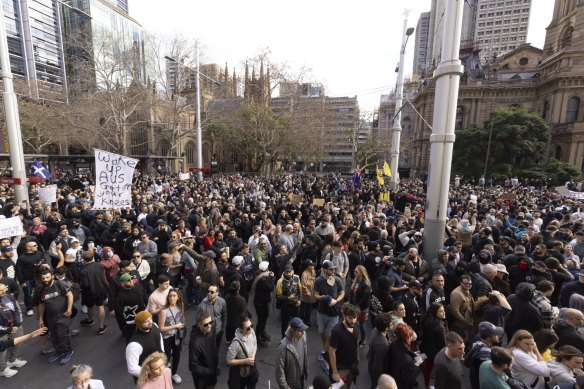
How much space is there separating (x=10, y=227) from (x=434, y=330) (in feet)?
27.4

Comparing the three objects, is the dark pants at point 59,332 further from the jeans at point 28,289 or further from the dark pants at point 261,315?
the dark pants at point 261,315

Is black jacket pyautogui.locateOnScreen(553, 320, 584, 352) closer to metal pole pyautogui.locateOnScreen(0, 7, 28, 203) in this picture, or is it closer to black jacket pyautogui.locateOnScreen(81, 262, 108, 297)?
black jacket pyautogui.locateOnScreen(81, 262, 108, 297)

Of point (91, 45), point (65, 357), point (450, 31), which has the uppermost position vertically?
point (91, 45)

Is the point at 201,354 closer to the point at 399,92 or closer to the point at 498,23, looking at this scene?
the point at 399,92

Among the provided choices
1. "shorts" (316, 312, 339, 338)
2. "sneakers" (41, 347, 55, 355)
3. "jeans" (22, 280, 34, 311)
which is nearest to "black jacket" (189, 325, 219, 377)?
"shorts" (316, 312, 339, 338)

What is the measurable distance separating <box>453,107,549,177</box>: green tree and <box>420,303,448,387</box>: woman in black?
35.3 metres

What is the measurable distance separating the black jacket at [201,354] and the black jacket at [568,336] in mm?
4067

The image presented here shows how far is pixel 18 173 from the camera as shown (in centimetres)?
970

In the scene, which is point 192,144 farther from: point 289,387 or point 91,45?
point 289,387

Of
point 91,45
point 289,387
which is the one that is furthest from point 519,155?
point 91,45

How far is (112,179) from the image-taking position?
805 centimetres

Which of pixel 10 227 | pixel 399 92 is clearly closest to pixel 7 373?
pixel 10 227

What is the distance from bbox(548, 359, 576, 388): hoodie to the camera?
2832 millimetres

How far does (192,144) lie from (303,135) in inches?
1314
